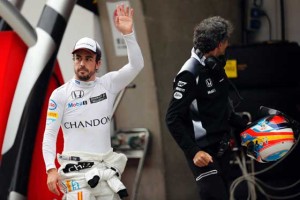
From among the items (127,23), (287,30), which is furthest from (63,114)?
(287,30)

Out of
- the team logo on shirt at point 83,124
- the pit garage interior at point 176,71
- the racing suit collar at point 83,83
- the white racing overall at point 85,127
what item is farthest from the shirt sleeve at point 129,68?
the pit garage interior at point 176,71

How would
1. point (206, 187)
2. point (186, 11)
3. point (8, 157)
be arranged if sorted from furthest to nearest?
point (186, 11)
point (8, 157)
point (206, 187)

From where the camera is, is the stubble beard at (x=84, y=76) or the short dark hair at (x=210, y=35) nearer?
the stubble beard at (x=84, y=76)

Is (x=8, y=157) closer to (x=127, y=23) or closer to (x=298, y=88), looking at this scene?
(x=127, y=23)

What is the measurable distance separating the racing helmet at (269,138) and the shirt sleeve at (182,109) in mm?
472

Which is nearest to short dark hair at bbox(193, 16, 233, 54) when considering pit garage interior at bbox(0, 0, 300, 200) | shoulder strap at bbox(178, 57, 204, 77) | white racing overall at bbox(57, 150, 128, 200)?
shoulder strap at bbox(178, 57, 204, 77)

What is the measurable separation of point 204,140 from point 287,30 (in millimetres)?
3577

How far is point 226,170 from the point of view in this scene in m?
3.95

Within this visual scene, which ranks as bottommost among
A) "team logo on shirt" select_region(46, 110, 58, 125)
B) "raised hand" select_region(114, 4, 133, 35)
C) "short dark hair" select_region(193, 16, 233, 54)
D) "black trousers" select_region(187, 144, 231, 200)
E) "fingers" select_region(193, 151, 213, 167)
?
"black trousers" select_region(187, 144, 231, 200)

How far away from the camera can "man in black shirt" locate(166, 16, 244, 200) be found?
148 inches

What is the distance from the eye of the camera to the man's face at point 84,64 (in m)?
3.76

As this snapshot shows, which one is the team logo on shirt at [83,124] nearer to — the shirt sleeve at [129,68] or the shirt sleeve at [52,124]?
the shirt sleeve at [52,124]

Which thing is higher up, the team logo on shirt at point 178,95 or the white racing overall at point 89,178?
the team logo on shirt at point 178,95

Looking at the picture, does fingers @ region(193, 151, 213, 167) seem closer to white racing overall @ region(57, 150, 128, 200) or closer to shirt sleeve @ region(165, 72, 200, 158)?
shirt sleeve @ region(165, 72, 200, 158)
